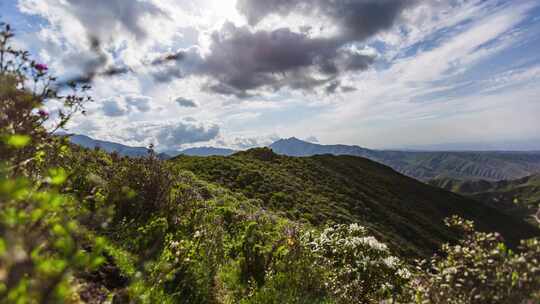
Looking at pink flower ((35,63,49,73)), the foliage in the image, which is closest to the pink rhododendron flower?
pink flower ((35,63,49,73))

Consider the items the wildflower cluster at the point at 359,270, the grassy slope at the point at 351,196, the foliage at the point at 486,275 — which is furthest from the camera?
the grassy slope at the point at 351,196

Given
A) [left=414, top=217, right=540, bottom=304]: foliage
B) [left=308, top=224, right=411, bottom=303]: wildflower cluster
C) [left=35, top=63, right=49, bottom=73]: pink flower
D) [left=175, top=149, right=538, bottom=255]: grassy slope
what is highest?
[left=35, top=63, right=49, bottom=73]: pink flower

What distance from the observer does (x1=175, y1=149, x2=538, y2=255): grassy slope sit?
28.7 meters

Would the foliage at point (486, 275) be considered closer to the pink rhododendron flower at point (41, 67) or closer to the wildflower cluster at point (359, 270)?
the wildflower cluster at point (359, 270)

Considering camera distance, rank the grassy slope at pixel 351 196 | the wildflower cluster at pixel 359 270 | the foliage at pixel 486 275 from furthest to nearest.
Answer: the grassy slope at pixel 351 196
the wildflower cluster at pixel 359 270
the foliage at pixel 486 275

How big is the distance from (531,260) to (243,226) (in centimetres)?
693

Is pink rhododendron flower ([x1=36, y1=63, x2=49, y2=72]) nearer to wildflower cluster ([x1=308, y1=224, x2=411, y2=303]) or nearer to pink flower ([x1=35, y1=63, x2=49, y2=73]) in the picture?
pink flower ([x1=35, y1=63, x2=49, y2=73])

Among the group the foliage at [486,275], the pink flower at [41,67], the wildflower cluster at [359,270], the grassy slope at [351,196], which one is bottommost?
the grassy slope at [351,196]

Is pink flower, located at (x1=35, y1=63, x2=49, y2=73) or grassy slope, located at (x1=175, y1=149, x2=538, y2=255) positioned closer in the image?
pink flower, located at (x1=35, y1=63, x2=49, y2=73)

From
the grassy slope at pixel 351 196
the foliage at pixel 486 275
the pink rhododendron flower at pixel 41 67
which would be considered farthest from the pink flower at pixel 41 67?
the grassy slope at pixel 351 196

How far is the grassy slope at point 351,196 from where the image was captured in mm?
28720

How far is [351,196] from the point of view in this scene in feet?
137

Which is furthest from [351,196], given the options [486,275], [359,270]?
[486,275]

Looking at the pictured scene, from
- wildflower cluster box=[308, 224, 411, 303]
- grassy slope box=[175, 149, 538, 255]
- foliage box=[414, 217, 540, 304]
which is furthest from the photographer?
grassy slope box=[175, 149, 538, 255]
